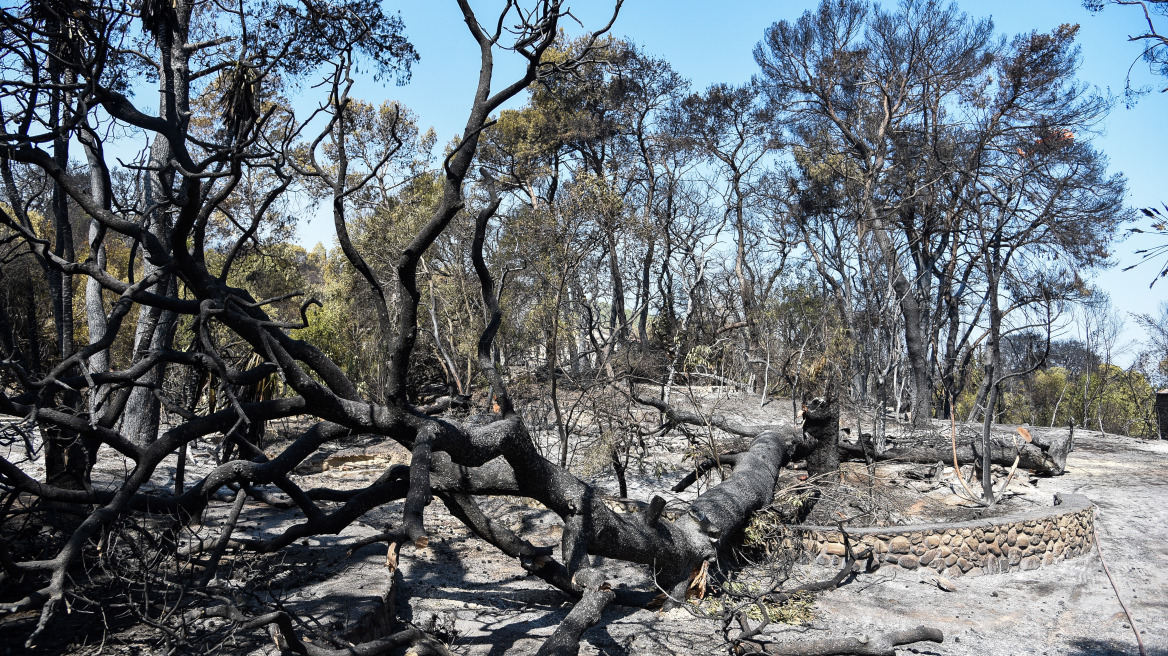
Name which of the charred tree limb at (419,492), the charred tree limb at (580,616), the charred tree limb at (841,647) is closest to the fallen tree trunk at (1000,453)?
the charred tree limb at (841,647)

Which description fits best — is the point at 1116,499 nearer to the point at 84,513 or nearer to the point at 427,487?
the point at 427,487

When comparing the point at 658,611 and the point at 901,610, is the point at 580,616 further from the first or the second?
the point at 901,610

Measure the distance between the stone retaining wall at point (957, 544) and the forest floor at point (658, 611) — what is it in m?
0.13

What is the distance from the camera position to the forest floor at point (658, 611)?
4586 mm

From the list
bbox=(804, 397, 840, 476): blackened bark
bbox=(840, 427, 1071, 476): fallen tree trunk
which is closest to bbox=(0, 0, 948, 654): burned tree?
bbox=(804, 397, 840, 476): blackened bark

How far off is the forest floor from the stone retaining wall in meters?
0.13

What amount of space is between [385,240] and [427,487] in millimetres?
13691

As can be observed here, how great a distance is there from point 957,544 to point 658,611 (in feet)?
10.0

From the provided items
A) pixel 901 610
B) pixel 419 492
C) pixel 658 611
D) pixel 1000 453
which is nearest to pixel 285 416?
pixel 419 492

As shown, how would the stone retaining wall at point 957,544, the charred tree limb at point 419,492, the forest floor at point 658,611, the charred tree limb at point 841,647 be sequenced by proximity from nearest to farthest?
the charred tree limb at point 419,492
the charred tree limb at point 841,647
the forest floor at point 658,611
the stone retaining wall at point 957,544

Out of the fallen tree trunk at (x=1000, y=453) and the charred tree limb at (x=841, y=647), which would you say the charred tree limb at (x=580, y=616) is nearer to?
the charred tree limb at (x=841, y=647)

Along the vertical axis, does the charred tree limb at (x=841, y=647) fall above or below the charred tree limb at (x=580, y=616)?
below

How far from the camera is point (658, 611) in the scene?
5359mm

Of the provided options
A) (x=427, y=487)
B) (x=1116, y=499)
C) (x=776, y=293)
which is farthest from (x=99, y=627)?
(x=776, y=293)
